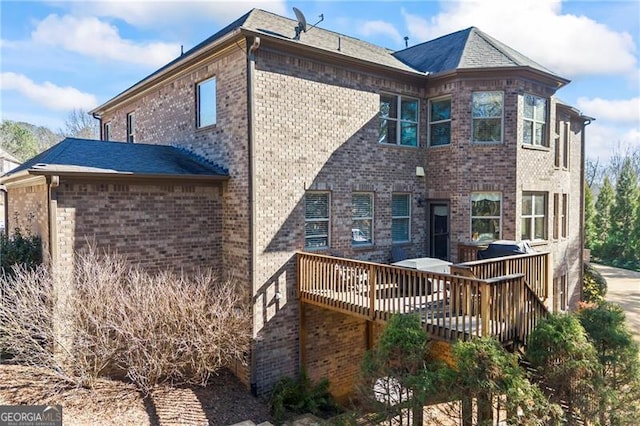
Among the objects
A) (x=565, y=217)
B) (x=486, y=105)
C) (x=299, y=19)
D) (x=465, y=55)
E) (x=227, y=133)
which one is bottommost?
(x=565, y=217)

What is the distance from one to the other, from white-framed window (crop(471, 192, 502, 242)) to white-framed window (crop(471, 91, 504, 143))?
1561mm

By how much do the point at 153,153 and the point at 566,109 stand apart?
14.0m

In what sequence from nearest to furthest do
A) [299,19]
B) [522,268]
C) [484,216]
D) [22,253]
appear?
[522,268] → [22,253] → [299,19] → [484,216]

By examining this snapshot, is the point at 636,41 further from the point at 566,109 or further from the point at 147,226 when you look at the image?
the point at 147,226

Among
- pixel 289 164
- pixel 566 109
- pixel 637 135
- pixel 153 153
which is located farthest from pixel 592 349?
pixel 637 135

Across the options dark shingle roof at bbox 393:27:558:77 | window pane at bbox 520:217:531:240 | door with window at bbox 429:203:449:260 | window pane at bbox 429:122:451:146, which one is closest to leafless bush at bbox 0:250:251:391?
door with window at bbox 429:203:449:260

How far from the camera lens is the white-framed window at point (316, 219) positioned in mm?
9992

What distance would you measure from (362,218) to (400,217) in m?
1.47

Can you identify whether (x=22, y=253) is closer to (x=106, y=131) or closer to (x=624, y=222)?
(x=106, y=131)

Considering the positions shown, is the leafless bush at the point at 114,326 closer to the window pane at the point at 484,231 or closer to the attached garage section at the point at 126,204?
the attached garage section at the point at 126,204

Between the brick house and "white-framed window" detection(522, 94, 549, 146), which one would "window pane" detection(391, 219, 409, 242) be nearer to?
the brick house

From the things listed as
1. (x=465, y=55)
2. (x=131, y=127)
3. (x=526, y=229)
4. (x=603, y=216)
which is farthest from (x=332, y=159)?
(x=603, y=216)

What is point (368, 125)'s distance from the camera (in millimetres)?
10945

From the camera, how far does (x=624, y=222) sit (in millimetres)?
32031
